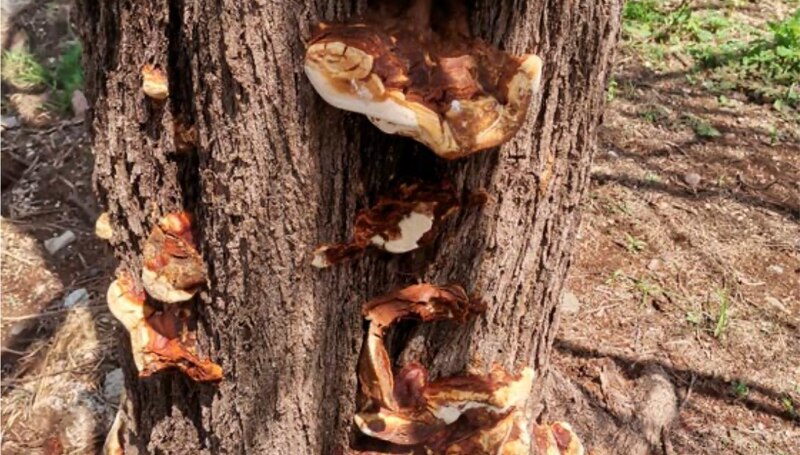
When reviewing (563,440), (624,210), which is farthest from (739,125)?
(563,440)

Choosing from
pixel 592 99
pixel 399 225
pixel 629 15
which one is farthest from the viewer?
pixel 629 15

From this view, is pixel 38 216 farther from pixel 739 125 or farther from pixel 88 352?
pixel 739 125

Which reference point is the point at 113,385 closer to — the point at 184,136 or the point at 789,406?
the point at 184,136

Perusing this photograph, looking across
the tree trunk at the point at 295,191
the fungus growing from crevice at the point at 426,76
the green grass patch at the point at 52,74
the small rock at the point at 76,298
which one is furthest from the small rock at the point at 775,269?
the green grass patch at the point at 52,74

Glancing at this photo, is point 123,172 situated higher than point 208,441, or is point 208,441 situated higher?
point 123,172

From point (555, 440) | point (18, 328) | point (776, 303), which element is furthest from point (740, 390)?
point (18, 328)
